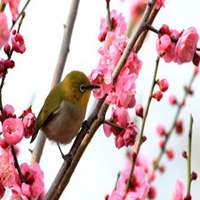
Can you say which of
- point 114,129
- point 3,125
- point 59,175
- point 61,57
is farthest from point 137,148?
point 61,57

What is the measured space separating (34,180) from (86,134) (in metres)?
0.25

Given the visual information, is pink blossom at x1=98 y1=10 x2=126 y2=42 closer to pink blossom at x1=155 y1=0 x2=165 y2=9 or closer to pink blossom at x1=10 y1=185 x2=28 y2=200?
pink blossom at x1=155 y1=0 x2=165 y2=9

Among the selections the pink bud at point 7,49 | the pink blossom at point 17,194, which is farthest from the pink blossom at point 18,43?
the pink blossom at point 17,194

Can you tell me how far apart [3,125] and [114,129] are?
485 mm

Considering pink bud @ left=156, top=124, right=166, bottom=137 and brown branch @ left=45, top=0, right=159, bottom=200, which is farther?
pink bud @ left=156, top=124, right=166, bottom=137

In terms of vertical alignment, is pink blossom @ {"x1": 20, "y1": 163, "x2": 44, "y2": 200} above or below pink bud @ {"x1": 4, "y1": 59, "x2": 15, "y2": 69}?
below

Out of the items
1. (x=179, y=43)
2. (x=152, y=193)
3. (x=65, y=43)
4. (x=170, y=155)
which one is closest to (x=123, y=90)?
(x=179, y=43)

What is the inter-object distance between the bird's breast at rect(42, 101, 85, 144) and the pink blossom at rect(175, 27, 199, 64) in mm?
893

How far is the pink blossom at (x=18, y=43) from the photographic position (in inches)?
79.9

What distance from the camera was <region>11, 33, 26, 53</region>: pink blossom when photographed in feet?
6.66

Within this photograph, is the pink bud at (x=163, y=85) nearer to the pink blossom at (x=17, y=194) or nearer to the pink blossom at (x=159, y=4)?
the pink blossom at (x=159, y=4)

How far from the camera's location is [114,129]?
2.21 m

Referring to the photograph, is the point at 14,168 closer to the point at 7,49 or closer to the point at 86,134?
the point at 86,134

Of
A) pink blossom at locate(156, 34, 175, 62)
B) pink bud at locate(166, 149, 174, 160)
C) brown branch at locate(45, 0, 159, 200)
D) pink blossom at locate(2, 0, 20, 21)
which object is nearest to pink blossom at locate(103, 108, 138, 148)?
brown branch at locate(45, 0, 159, 200)
